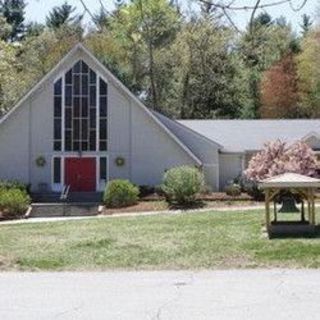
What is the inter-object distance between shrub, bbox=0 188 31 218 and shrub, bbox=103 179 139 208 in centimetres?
416

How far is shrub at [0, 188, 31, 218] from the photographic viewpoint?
35219mm

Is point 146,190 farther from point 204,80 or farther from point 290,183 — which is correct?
point 204,80

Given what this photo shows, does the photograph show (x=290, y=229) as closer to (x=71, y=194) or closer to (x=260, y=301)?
(x=260, y=301)

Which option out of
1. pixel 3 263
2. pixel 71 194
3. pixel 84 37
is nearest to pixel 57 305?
pixel 3 263

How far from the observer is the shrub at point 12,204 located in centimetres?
3522

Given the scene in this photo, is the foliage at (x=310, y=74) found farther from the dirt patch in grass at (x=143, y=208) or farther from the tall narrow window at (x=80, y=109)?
the dirt patch in grass at (x=143, y=208)

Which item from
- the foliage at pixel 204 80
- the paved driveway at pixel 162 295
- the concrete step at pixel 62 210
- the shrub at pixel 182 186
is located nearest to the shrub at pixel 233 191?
the shrub at pixel 182 186

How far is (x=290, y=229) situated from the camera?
71.5 ft

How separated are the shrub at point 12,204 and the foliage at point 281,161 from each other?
10749 millimetres

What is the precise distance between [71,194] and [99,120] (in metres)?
4.55

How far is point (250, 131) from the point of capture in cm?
4675

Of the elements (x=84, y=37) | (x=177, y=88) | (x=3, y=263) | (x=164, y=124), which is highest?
(x=84, y=37)

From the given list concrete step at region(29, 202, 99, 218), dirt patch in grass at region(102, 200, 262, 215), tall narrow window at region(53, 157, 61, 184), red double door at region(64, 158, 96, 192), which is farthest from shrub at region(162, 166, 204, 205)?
tall narrow window at region(53, 157, 61, 184)

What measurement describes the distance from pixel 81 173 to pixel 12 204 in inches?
297
